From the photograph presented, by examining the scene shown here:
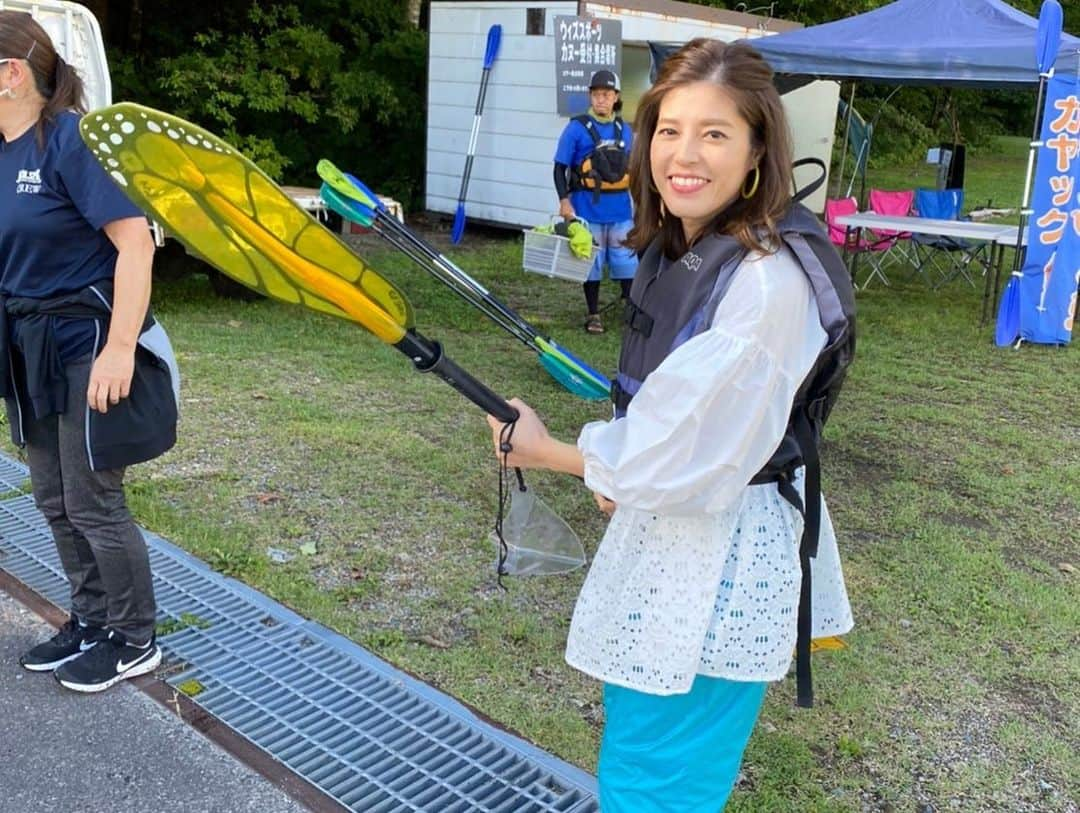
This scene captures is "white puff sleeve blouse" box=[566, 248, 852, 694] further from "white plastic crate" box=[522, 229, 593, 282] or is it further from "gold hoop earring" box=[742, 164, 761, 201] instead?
"white plastic crate" box=[522, 229, 593, 282]

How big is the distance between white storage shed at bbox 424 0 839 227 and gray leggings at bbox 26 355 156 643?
9299 millimetres

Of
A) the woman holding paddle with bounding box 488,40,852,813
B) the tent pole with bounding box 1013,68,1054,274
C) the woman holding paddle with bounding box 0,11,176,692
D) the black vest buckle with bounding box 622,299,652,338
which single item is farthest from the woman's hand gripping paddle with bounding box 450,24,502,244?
the woman holding paddle with bounding box 488,40,852,813

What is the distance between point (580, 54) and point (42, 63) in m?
9.12

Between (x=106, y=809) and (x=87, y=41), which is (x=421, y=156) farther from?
(x=106, y=809)

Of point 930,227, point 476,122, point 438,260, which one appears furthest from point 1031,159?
point 476,122

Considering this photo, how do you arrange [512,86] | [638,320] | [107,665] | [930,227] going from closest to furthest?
[638,320]
[107,665]
[930,227]
[512,86]

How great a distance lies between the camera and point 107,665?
306 centimetres

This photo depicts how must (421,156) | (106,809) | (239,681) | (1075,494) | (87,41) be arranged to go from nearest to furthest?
(106,809) < (239,681) < (1075,494) < (87,41) < (421,156)

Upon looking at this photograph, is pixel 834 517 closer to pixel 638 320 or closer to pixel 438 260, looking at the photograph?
pixel 438 260

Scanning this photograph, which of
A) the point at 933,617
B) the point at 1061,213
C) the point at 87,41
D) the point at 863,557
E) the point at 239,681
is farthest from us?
the point at 1061,213

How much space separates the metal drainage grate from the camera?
268 cm

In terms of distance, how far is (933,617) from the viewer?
3715 millimetres

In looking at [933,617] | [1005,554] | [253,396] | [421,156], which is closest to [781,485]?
[933,617]

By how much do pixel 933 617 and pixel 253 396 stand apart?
12.7ft
